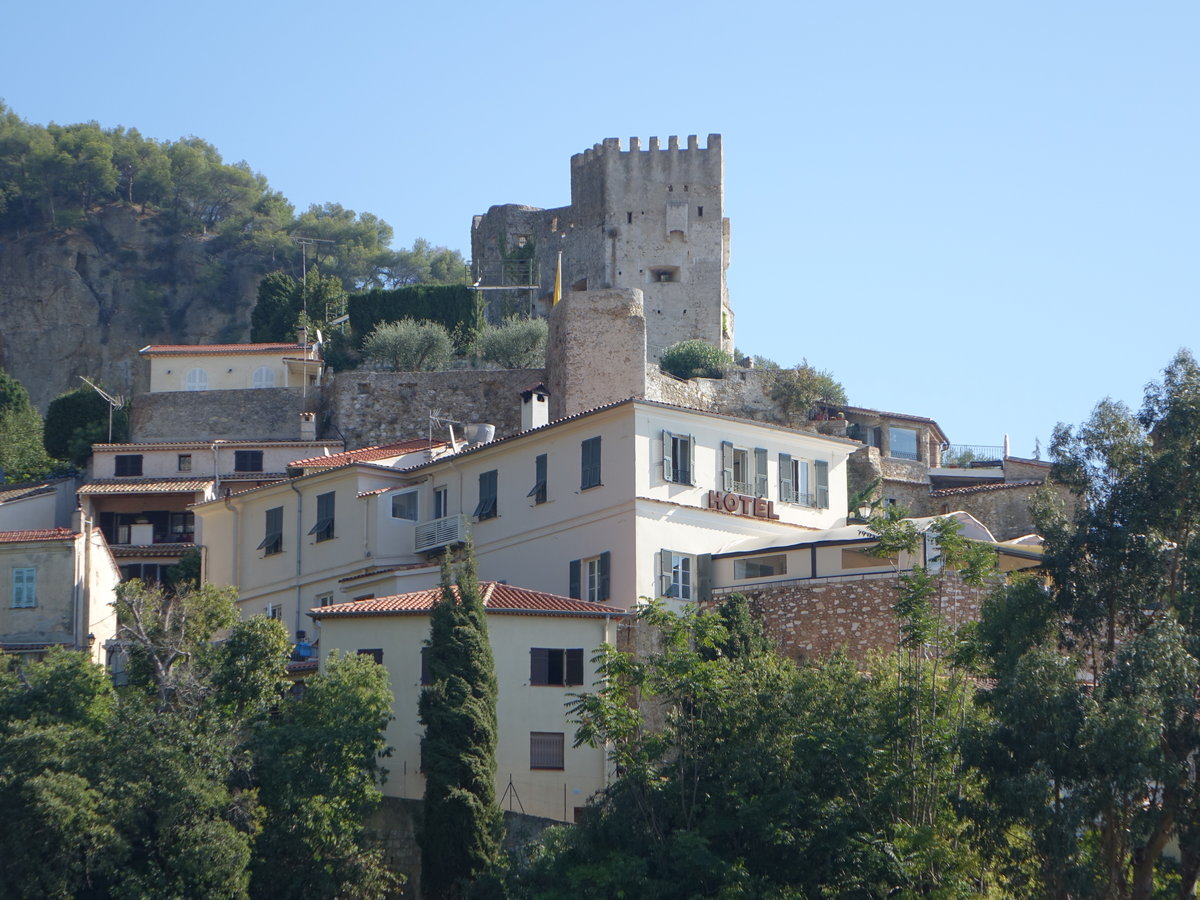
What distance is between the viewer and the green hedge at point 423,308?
72.2 meters

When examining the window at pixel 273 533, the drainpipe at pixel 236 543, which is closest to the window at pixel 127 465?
the drainpipe at pixel 236 543

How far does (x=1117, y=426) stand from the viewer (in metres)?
29.0

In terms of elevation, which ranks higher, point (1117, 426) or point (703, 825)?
point (1117, 426)

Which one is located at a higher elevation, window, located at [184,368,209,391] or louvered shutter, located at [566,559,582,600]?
window, located at [184,368,209,391]

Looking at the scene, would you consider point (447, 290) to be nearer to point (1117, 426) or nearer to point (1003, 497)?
point (1003, 497)

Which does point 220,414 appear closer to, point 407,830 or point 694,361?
point 694,361

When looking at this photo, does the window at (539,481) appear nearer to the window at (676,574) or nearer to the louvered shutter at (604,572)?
the louvered shutter at (604,572)

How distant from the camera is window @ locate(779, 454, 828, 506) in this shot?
4572cm

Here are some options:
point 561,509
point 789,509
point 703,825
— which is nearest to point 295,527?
point 561,509

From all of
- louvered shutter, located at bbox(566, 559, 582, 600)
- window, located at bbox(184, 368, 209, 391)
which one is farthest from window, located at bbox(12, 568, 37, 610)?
window, located at bbox(184, 368, 209, 391)

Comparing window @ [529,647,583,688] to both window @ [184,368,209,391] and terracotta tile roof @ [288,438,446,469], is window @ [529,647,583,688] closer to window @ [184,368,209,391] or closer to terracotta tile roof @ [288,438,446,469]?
terracotta tile roof @ [288,438,446,469]

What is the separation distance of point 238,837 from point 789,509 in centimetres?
1767

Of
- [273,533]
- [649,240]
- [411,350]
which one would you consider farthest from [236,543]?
[649,240]

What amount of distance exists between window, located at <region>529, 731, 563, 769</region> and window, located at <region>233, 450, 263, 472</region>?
24066mm
